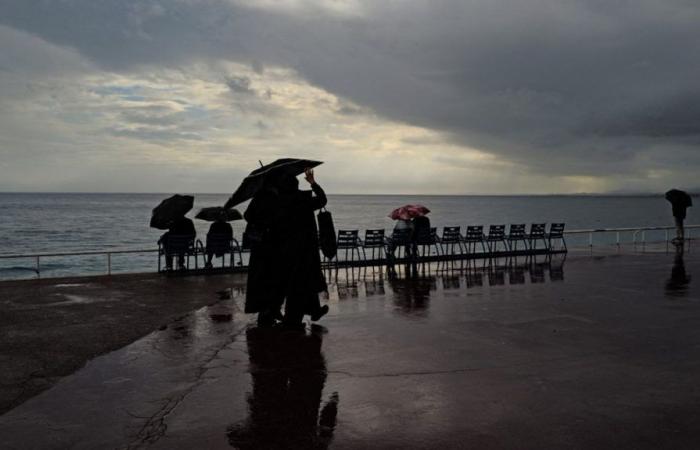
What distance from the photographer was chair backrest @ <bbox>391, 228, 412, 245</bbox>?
58.8 feet

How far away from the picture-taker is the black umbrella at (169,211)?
15.2 metres

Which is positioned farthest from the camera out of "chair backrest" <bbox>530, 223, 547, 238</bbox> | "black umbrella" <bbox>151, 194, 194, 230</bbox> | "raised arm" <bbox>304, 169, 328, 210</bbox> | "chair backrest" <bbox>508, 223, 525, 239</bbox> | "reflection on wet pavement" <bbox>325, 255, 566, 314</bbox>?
"chair backrest" <bbox>508, 223, 525, 239</bbox>

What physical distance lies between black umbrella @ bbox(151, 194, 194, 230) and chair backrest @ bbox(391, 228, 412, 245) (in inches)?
237

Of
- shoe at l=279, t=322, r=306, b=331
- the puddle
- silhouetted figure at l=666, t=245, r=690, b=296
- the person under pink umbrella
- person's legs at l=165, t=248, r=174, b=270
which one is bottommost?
shoe at l=279, t=322, r=306, b=331

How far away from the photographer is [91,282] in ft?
45.7

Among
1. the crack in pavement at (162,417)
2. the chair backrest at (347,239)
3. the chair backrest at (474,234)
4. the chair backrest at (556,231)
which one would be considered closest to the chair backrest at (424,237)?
the chair backrest at (474,234)

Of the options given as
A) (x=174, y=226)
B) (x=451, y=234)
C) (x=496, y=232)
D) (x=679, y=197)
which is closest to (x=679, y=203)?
(x=679, y=197)

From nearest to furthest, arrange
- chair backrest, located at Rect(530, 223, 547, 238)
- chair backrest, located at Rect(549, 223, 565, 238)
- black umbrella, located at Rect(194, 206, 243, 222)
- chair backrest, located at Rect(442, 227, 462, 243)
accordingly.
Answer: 1. black umbrella, located at Rect(194, 206, 243, 222)
2. chair backrest, located at Rect(442, 227, 462, 243)
3. chair backrest, located at Rect(549, 223, 565, 238)
4. chair backrest, located at Rect(530, 223, 547, 238)

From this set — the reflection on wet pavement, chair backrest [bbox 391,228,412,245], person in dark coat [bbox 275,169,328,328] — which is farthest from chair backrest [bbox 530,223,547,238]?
person in dark coat [bbox 275,169,328,328]

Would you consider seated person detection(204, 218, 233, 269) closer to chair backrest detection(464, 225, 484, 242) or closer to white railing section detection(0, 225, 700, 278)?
white railing section detection(0, 225, 700, 278)

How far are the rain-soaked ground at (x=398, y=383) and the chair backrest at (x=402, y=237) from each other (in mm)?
7277

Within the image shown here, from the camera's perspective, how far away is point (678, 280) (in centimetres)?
1373

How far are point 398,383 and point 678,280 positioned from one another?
10.4 metres

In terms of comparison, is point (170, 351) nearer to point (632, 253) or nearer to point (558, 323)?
point (558, 323)
